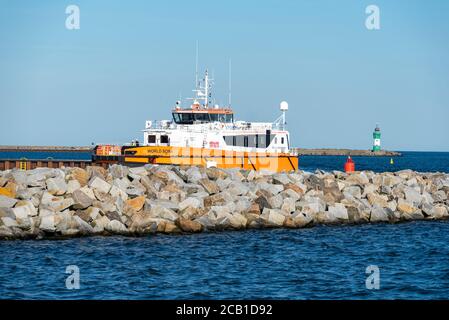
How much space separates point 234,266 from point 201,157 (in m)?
17.8

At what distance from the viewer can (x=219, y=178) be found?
31188 millimetres

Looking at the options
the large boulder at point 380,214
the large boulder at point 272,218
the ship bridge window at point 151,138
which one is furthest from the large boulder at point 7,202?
the ship bridge window at point 151,138

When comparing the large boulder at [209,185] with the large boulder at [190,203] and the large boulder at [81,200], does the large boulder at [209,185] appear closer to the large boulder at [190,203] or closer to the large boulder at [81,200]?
the large boulder at [190,203]

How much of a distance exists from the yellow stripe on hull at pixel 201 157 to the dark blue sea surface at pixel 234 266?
1161 centimetres

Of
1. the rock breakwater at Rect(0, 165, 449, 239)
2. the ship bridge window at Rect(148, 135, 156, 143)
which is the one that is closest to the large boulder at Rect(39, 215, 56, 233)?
the rock breakwater at Rect(0, 165, 449, 239)

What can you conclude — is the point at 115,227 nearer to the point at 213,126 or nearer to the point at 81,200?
the point at 81,200

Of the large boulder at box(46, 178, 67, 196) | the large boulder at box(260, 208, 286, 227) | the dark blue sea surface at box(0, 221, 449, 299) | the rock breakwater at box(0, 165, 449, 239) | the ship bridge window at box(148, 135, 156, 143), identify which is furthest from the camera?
the ship bridge window at box(148, 135, 156, 143)

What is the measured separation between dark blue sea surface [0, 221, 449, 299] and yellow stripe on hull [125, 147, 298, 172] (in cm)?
1161

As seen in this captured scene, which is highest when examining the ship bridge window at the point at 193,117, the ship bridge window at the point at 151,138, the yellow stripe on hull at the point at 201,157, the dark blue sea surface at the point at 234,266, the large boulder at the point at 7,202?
the ship bridge window at the point at 193,117

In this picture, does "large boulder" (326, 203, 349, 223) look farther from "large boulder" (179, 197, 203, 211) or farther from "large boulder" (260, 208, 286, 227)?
"large boulder" (179, 197, 203, 211)

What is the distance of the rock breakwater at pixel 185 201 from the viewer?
2533 cm

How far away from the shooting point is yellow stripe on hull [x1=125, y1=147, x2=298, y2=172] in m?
38.1
